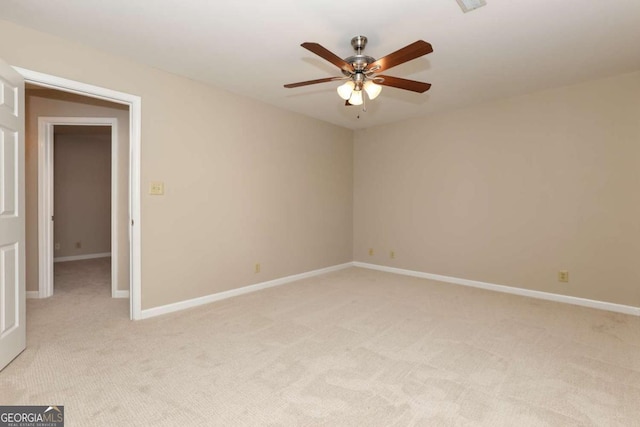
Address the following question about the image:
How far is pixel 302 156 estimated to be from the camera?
4719 millimetres

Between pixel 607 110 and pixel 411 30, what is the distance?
2.55 metres

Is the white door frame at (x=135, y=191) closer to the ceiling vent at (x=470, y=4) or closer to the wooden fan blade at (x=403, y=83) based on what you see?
the wooden fan blade at (x=403, y=83)

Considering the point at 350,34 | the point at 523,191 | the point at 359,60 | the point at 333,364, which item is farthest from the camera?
the point at 523,191

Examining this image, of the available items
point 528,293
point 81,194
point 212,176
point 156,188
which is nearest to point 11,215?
point 156,188

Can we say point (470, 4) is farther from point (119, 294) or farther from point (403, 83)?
point (119, 294)

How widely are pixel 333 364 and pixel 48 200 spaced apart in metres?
3.96

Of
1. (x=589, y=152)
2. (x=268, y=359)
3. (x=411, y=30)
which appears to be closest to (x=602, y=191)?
(x=589, y=152)

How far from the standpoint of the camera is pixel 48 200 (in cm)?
386

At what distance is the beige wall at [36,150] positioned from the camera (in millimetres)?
3727

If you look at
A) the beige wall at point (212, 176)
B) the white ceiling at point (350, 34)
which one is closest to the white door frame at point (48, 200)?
the beige wall at point (212, 176)

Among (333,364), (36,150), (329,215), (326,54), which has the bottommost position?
(333,364)

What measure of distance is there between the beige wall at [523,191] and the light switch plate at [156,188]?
333 cm

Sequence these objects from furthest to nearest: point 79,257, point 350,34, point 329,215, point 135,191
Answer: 1. point 79,257
2. point 329,215
3. point 135,191
4. point 350,34

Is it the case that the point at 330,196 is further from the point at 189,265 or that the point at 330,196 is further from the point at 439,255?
the point at 189,265
